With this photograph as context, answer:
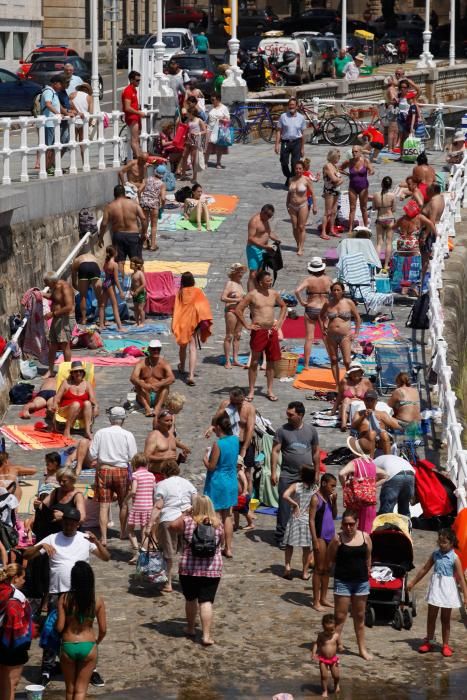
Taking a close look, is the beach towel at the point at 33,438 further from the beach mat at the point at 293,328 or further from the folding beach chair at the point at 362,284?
the folding beach chair at the point at 362,284

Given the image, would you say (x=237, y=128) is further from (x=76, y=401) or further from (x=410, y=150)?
(x=76, y=401)

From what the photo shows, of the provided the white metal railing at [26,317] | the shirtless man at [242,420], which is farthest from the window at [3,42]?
the shirtless man at [242,420]

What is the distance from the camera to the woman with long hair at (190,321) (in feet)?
69.3

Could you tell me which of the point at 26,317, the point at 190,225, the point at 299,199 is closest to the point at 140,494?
the point at 26,317

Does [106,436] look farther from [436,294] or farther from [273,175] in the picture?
[273,175]

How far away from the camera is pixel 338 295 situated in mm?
20844

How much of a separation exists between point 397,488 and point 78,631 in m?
5.10

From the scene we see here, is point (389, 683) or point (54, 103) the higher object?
point (54, 103)

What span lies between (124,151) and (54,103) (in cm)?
229

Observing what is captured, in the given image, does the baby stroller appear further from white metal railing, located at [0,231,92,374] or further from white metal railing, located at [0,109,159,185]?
white metal railing, located at [0,109,159,185]

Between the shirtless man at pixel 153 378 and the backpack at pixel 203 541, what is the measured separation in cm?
583

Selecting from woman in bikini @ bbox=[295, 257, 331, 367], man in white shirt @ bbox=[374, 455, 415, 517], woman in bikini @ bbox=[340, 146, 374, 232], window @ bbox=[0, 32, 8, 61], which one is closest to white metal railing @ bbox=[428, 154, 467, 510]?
man in white shirt @ bbox=[374, 455, 415, 517]

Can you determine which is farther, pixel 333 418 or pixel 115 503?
pixel 333 418

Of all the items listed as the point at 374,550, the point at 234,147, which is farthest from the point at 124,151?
the point at 374,550
